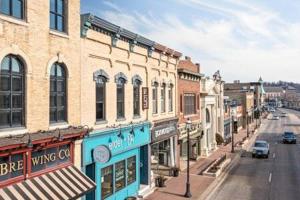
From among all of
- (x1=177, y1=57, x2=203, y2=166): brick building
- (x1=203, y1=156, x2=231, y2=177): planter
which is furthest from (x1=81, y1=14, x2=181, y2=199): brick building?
(x1=203, y1=156, x2=231, y2=177): planter

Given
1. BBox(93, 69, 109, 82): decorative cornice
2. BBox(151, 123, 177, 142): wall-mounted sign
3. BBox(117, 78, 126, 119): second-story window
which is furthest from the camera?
BBox(151, 123, 177, 142): wall-mounted sign

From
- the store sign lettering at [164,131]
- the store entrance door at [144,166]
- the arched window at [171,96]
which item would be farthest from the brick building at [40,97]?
the arched window at [171,96]

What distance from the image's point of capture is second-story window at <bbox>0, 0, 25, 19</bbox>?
12.6m

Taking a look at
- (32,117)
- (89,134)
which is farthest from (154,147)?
(32,117)

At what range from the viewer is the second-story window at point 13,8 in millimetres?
12562

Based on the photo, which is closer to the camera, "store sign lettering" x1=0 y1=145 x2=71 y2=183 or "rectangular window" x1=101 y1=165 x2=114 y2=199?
"store sign lettering" x1=0 y1=145 x2=71 y2=183

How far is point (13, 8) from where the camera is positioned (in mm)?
13055

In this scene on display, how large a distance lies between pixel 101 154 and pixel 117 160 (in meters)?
3.49

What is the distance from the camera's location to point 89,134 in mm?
17562

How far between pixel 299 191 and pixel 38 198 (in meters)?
19.8

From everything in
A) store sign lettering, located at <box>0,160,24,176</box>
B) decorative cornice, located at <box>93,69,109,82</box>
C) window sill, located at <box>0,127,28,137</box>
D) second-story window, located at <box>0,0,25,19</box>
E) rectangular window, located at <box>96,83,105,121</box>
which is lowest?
store sign lettering, located at <box>0,160,24,176</box>

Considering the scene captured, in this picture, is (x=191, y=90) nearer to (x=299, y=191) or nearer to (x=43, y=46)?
(x=299, y=191)

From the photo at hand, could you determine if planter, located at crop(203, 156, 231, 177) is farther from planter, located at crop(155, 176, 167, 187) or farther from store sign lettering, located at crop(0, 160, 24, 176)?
store sign lettering, located at crop(0, 160, 24, 176)

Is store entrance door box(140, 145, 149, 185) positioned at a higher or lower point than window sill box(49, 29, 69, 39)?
lower
